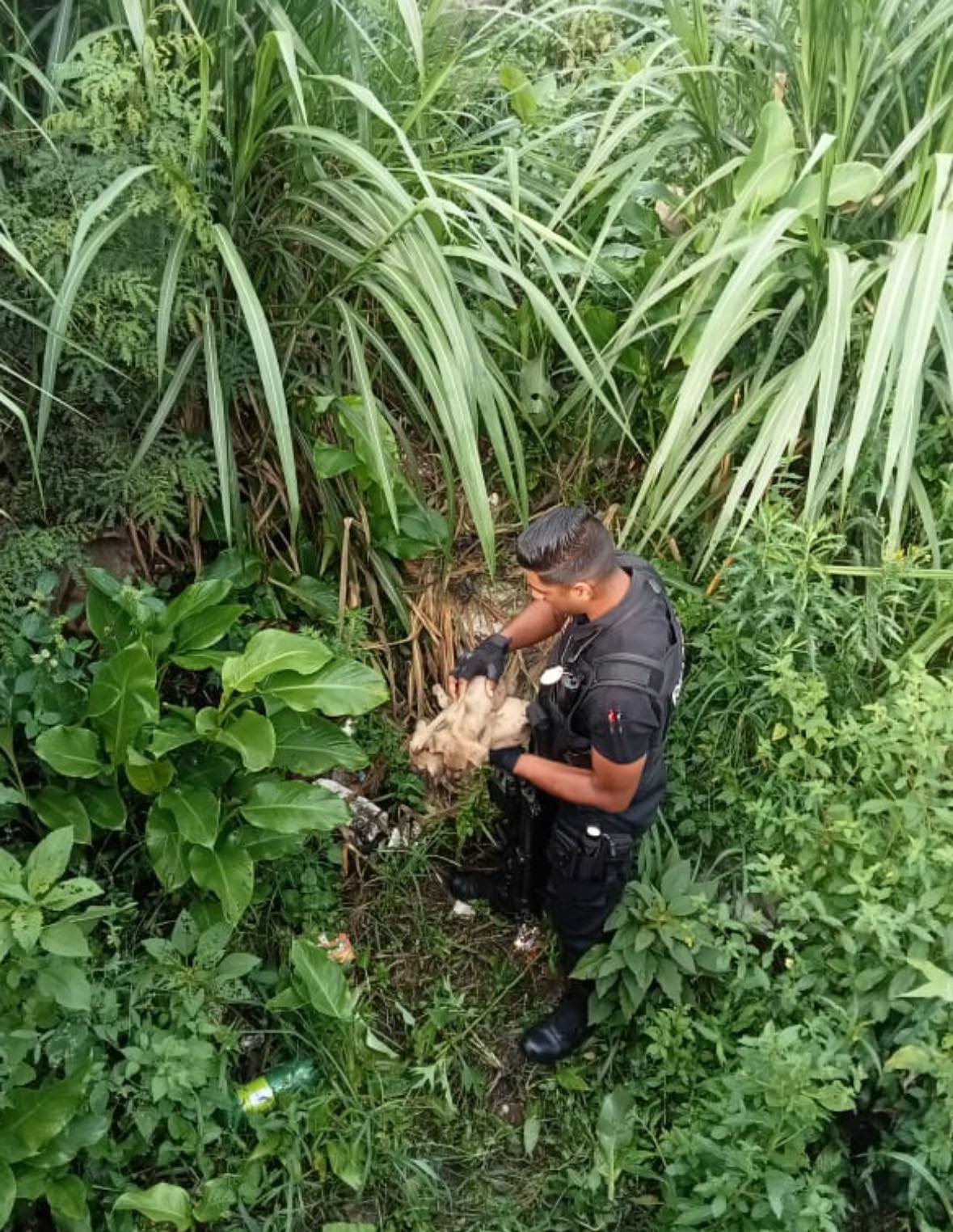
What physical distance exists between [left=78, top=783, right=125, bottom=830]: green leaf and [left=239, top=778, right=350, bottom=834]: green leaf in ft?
0.74

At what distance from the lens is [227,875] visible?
195 centimetres

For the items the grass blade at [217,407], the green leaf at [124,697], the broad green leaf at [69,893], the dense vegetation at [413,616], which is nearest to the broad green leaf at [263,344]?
the dense vegetation at [413,616]

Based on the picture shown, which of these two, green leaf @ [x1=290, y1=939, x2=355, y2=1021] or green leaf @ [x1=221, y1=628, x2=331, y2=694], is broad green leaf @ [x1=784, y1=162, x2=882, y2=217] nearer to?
green leaf @ [x1=221, y1=628, x2=331, y2=694]

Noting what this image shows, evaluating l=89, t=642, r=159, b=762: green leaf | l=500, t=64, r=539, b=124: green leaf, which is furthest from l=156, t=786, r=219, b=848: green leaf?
l=500, t=64, r=539, b=124: green leaf

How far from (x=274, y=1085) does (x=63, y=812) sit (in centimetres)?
66

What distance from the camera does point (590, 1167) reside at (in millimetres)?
2096

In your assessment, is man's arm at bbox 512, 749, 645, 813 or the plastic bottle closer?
man's arm at bbox 512, 749, 645, 813

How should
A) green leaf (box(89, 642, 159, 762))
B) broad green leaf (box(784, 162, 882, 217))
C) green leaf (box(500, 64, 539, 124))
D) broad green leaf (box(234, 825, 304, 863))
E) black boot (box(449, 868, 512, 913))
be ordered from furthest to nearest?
green leaf (box(500, 64, 539, 124)), black boot (box(449, 868, 512, 913)), broad green leaf (box(784, 162, 882, 217)), broad green leaf (box(234, 825, 304, 863)), green leaf (box(89, 642, 159, 762))

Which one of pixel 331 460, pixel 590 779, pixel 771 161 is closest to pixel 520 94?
pixel 771 161

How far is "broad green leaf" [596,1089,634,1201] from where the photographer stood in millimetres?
2016

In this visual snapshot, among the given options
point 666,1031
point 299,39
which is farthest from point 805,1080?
point 299,39

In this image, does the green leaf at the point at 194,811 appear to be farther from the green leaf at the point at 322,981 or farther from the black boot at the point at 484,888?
the black boot at the point at 484,888

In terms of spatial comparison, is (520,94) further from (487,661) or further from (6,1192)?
(6,1192)

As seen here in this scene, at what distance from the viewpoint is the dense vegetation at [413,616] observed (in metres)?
1.85
